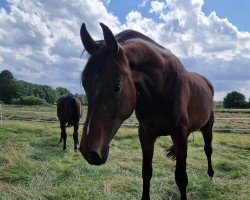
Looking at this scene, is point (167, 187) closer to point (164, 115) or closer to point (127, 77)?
point (164, 115)

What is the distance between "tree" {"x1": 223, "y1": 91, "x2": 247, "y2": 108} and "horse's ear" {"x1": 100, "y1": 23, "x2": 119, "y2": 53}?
6652cm

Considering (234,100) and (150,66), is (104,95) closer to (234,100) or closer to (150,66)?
(150,66)

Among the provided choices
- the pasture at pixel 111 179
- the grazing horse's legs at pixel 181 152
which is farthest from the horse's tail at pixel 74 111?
the grazing horse's legs at pixel 181 152

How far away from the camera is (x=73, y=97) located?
10.7 metres

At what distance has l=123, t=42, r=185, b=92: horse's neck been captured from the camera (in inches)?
116

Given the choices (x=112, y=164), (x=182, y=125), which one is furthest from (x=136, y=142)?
(x=182, y=125)

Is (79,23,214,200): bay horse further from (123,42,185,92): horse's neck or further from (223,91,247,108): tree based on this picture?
(223,91,247,108): tree

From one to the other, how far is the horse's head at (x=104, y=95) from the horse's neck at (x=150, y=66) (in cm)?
28

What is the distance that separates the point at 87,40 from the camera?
2.75 m

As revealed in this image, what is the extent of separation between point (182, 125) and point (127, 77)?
4.56 feet

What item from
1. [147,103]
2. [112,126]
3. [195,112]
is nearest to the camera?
[112,126]

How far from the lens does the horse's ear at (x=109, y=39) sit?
2475 millimetres

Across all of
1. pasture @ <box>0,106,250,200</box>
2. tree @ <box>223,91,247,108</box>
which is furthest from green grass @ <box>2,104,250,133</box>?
tree @ <box>223,91,247,108</box>

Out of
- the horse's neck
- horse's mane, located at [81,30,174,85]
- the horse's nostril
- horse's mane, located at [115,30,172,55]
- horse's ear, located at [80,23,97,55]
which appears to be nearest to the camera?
the horse's nostril
